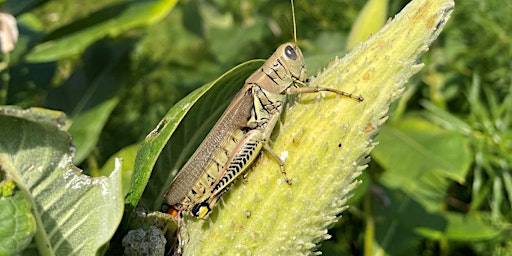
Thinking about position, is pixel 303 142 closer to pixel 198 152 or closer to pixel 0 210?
pixel 198 152

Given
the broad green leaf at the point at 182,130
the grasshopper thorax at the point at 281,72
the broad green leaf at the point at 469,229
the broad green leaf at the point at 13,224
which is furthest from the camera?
the broad green leaf at the point at 469,229

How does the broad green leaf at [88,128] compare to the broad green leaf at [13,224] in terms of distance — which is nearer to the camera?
the broad green leaf at [13,224]

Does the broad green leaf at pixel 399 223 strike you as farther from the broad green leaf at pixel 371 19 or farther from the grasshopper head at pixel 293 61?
the grasshopper head at pixel 293 61

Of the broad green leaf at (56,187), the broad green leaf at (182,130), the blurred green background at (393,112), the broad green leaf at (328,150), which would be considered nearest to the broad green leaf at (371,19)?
the blurred green background at (393,112)

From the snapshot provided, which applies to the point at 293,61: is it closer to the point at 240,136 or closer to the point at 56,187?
the point at 240,136

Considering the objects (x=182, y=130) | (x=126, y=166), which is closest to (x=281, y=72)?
(x=182, y=130)

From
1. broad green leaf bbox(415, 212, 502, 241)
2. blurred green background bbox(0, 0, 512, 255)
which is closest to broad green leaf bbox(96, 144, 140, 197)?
blurred green background bbox(0, 0, 512, 255)

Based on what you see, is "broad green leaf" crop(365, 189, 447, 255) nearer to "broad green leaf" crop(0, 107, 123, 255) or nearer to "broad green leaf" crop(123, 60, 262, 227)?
"broad green leaf" crop(123, 60, 262, 227)
